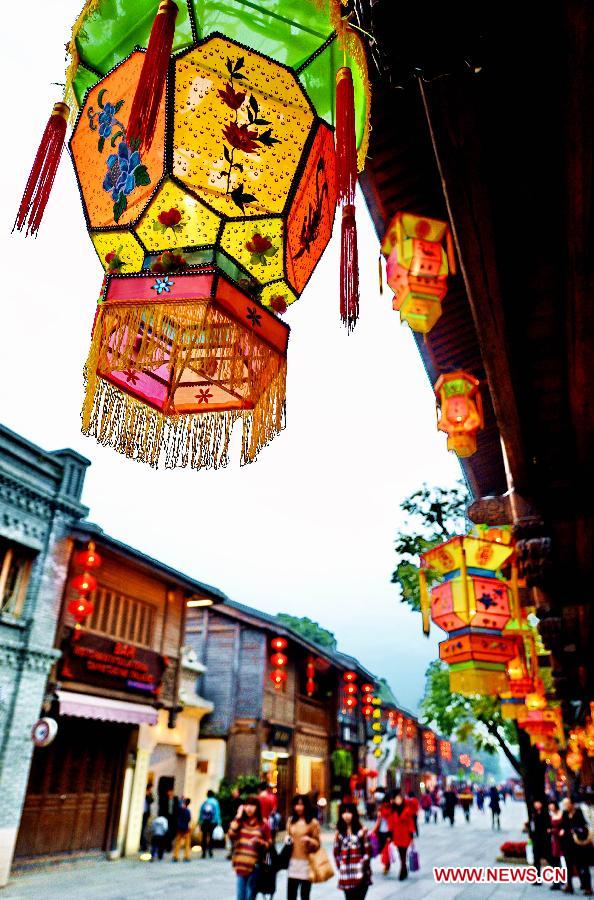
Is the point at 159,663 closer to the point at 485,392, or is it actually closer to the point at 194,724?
the point at 194,724

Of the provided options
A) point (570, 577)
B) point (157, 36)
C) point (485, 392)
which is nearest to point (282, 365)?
point (157, 36)

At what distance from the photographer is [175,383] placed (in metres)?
3.22

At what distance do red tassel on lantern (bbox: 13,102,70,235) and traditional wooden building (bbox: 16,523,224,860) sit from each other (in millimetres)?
12301

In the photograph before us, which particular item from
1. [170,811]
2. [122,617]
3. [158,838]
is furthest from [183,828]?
[122,617]

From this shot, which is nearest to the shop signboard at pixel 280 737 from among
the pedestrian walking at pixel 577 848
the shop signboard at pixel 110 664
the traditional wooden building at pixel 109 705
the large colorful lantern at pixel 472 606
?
the traditional wooden building at pixel 109 705

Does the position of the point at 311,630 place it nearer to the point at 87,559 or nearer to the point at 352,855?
the point at 87,559

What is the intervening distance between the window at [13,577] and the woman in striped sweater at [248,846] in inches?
272

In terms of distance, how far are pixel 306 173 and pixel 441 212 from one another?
1961mm

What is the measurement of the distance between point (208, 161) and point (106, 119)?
52 centimetres

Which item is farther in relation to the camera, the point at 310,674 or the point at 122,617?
the point at 310,674

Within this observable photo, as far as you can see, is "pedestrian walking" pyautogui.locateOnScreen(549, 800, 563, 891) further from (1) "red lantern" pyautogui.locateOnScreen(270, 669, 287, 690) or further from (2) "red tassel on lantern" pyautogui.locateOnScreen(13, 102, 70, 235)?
(2) "red tassel on lantern" pyautogui.locateOnScreen(13, 102, 70, 235)

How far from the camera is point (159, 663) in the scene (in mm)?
16859

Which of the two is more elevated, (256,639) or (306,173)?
(256,639)

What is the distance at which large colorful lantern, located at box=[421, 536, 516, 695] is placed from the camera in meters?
7.33
